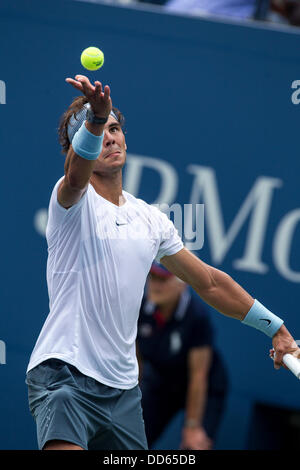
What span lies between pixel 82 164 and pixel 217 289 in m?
0.99

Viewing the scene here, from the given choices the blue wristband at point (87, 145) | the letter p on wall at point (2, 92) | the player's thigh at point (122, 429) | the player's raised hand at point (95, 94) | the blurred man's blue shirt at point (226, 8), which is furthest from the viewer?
the blurred man's blue shirt at point (226, 8)

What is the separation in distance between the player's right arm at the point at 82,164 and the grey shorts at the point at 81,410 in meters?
0.66

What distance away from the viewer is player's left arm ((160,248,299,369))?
12.8 feet

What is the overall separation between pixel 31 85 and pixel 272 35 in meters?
1.56

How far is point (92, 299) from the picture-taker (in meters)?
3.53

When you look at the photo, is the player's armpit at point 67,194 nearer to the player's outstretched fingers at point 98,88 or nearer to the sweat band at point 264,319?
the player's outstretched fingers at point 98,88

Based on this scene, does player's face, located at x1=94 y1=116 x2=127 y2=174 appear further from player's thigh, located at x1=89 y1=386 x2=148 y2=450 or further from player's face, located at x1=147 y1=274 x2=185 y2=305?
player's face, located at x1=147 y1=274 x2=185 y2=305

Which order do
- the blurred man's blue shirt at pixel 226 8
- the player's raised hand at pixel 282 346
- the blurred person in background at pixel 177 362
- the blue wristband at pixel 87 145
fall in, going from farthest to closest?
the blurred man's blue shirt at pixel 226 8, the blurred person in background at pixel 177 362, the player's raised hand at pixel 282 346, the blue wristband at pixel 87 145

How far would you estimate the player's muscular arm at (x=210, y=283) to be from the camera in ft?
12.8

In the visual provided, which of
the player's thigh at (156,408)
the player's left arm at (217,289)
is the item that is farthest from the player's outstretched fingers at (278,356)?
the player's thigh at (156,408)

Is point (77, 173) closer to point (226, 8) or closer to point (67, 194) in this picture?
point (67, 194)

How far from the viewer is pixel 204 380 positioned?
5.70m

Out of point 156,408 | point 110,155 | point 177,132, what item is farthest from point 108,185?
point 156,408
